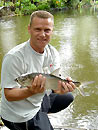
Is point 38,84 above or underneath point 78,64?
above

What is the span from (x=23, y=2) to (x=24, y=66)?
21.2 m

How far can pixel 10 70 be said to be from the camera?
2.06 m

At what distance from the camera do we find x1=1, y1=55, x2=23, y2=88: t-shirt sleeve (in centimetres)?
205

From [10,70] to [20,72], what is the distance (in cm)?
11

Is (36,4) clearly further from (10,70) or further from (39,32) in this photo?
(10,70)

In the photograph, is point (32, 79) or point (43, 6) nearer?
point (32, 79)

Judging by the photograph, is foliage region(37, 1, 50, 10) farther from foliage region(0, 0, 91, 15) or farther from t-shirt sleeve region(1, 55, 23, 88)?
t-shirt sleeve region(1, 55, 23, 88)

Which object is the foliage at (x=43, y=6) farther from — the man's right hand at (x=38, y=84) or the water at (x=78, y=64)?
the man's right hand at (x=38, y=84)

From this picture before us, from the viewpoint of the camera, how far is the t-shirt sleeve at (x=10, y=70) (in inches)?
80.8

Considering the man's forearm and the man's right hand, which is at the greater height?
the man's right hand

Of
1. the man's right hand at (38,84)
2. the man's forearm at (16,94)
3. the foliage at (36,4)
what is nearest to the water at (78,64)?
the man's forearm at (16,94)

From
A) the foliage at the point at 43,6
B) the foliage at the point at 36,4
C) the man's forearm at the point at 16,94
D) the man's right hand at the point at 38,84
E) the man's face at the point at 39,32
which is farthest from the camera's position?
the foliage at the point at 43,6

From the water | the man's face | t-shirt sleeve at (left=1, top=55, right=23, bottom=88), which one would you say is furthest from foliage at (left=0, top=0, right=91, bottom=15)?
t-shirt sleeve at (left=1, top=55, right=23, bottom=88)

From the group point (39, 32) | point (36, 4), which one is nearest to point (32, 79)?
point (39, 32)
